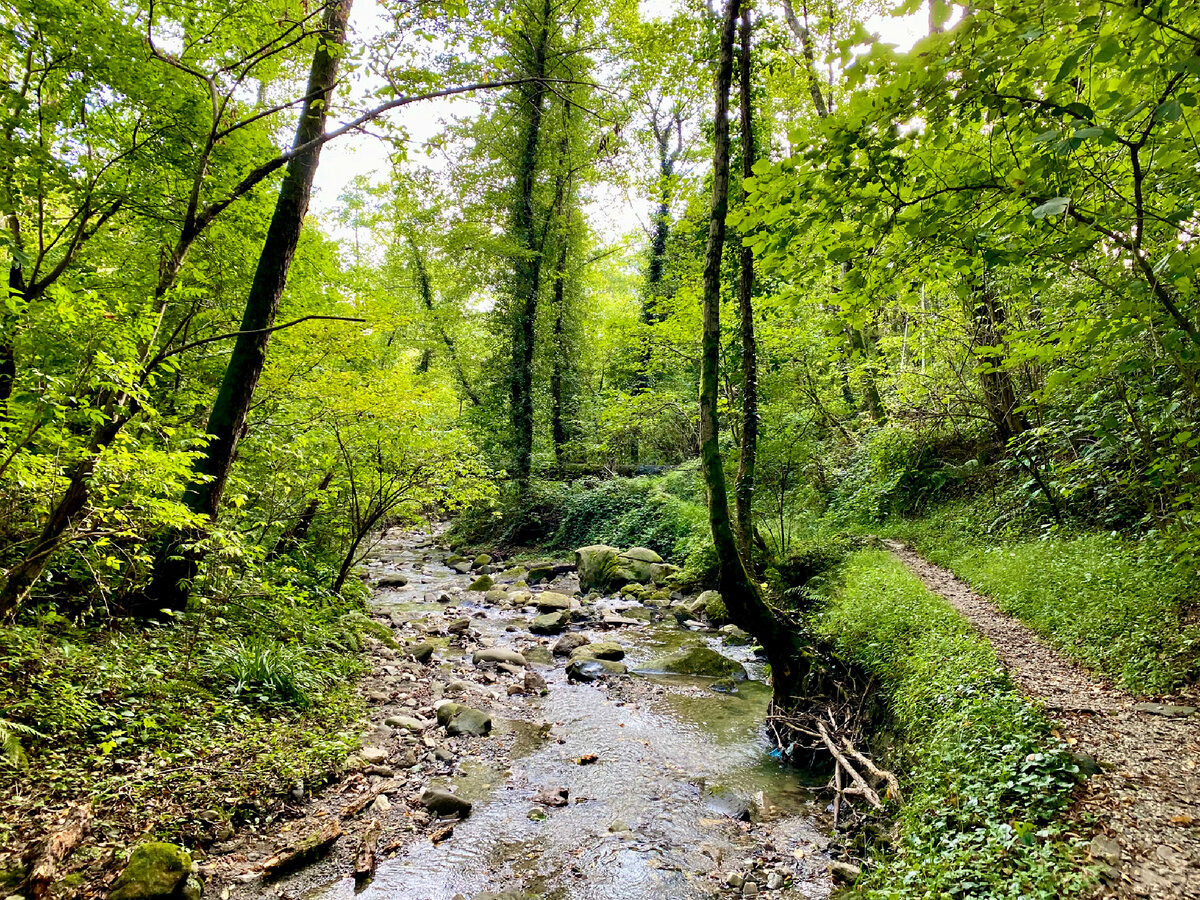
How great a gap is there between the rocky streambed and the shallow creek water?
0.02 m

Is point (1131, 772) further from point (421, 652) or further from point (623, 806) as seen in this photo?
point (421, 652)

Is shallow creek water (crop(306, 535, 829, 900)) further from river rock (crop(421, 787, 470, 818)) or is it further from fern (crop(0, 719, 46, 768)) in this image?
fern (crop(0, 719, 46, 768))

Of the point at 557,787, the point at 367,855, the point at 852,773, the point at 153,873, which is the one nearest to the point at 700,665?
the point at 557,787

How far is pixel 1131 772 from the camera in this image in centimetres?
357

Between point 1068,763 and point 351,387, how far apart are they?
31.9 feet

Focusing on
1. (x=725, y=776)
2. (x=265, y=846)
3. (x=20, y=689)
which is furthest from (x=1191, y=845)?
(x=20, y=689)

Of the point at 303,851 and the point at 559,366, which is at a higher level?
the point at 559,366

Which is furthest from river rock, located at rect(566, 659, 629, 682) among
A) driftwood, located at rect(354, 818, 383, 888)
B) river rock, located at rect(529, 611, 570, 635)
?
driftwood, located at rect(354, 818, 383, 888)

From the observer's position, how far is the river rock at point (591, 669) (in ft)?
28.6

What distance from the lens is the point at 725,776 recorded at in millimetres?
5816

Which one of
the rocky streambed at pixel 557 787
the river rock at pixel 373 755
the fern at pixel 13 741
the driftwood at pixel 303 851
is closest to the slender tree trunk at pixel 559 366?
the rocky streambed at pixel 557 787

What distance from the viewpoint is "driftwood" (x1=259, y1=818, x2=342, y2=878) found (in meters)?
4.10

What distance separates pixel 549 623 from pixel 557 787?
18.3 feet

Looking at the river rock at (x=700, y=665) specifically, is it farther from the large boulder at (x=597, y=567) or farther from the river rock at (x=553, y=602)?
the large boulder at (x=597, y=567)
